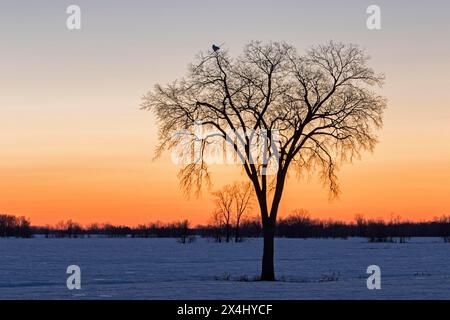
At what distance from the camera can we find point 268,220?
108 feet

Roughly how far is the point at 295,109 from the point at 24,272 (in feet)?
61.8

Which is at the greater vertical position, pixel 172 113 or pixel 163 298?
pixel 172 113

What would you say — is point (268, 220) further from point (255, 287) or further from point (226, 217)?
point (226, 217)

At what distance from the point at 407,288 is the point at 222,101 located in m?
11.8

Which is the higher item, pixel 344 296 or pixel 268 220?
pixel 268 220

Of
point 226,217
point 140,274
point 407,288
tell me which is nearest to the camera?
point 407,288

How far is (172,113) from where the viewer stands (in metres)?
33.0

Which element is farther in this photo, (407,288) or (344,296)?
(407,288)

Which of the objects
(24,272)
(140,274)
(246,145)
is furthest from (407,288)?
(24,272)

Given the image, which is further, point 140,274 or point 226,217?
point 226,217

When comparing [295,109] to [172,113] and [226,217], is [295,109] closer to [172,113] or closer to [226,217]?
[172,113]

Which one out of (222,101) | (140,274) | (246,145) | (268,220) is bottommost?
(140,274)
